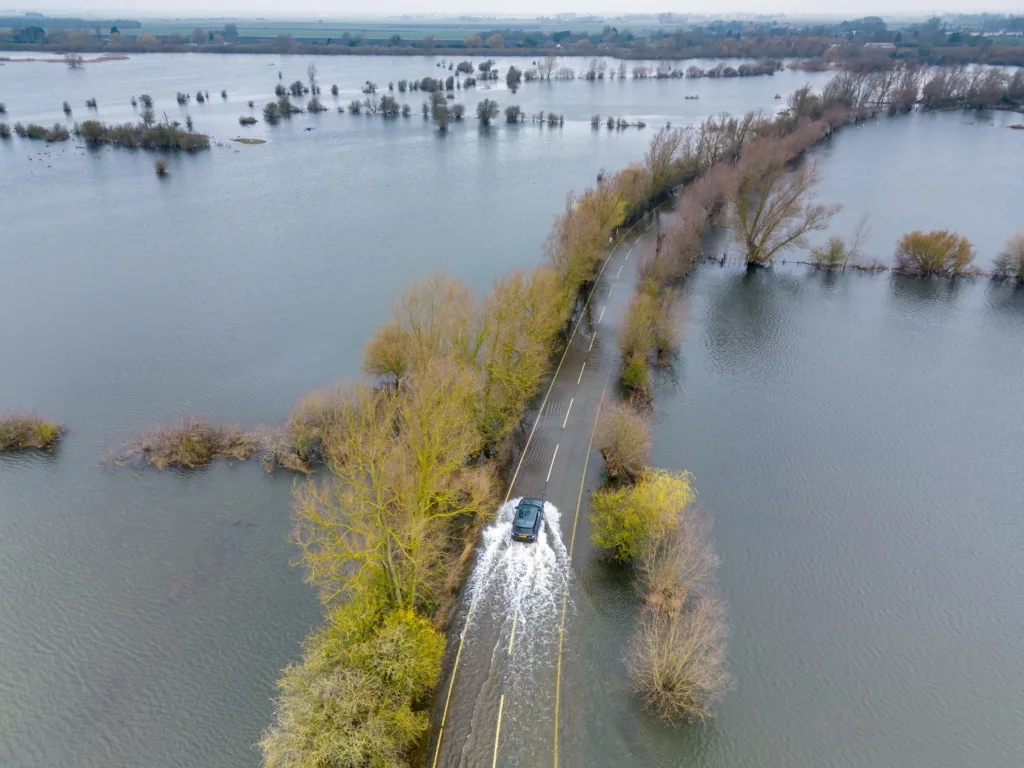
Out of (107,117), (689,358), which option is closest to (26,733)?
(689,358)

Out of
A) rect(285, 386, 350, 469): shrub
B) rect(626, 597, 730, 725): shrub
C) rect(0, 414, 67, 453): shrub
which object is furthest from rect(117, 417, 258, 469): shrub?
rect(626, 597, 730, 725): shrub

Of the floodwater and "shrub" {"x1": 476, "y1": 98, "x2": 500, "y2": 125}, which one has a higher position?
"shrub" {"x1": 476, "y1": 98, "x2": 500, "y2": 125}

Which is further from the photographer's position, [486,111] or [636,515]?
[486,111]

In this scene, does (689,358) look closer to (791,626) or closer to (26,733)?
(791,626)

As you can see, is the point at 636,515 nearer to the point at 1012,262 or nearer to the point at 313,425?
the point at 313,425

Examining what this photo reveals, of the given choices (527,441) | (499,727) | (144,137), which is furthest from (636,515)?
(144,137)

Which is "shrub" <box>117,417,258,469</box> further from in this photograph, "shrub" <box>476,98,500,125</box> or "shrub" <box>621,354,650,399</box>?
"shrub" <box>476,98,500,125</box>

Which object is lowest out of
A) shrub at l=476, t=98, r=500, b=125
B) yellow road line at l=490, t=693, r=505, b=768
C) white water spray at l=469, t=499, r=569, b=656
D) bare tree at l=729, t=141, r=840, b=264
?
yellow road line at l=490, t=693, r=505, b=768

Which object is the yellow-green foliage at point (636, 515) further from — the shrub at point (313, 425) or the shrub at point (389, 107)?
the shrub at point (389, 107)
